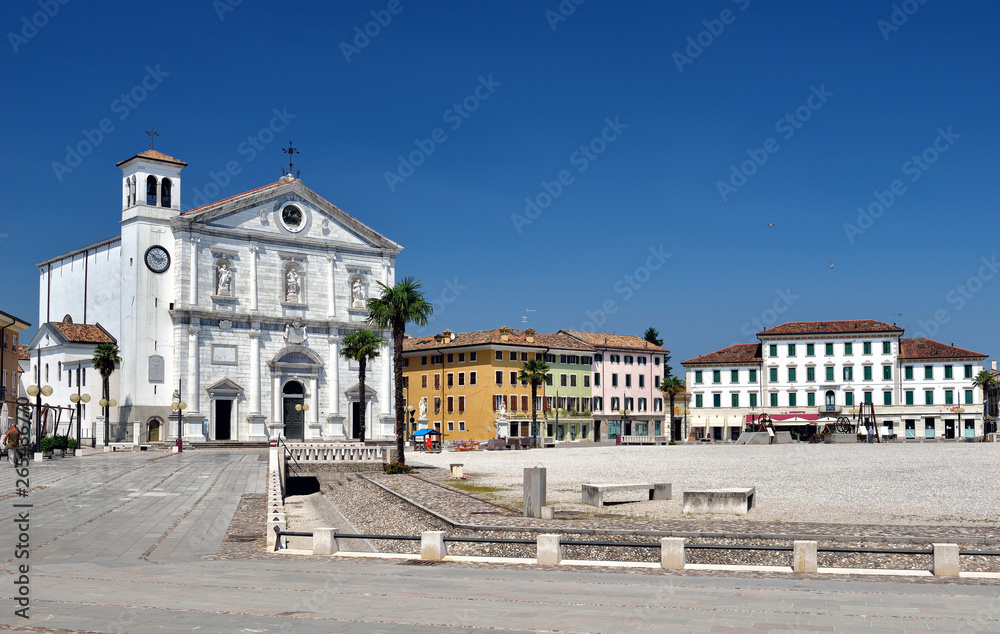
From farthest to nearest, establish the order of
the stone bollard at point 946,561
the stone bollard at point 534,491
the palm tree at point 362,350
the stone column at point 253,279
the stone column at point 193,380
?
the stone column at point 253,279 → the stone column at point 193,380 → the palm tree at point 362,350 → the stone bollard at point 534,491 → the stone bollard at point 946,561

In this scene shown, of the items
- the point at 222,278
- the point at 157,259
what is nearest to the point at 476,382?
the point at 222,278

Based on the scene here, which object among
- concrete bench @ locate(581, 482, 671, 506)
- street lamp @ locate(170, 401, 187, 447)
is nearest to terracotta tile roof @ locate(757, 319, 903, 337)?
street lamp @ locate(170, 401, 187, 447)

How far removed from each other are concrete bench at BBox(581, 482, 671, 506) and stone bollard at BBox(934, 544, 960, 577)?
1437 cm

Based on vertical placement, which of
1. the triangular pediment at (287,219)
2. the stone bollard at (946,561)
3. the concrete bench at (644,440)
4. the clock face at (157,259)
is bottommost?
the concrete bench at (644,440)

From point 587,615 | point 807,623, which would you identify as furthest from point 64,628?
point 807,623

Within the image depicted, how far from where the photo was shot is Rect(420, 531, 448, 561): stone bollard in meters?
16.7

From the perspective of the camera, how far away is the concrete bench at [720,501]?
2578 centimetres

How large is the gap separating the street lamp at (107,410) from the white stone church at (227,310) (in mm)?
799

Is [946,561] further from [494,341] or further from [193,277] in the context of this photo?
[494,341]

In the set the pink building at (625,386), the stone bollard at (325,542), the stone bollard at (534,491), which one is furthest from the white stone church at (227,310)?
the stone bollard at (325,542)

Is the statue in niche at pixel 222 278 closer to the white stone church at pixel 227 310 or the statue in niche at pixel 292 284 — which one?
the white stone church at pixel 227 310

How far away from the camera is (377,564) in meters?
16.5

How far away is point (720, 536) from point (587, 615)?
7.71 m

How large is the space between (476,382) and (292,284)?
71.9ft
